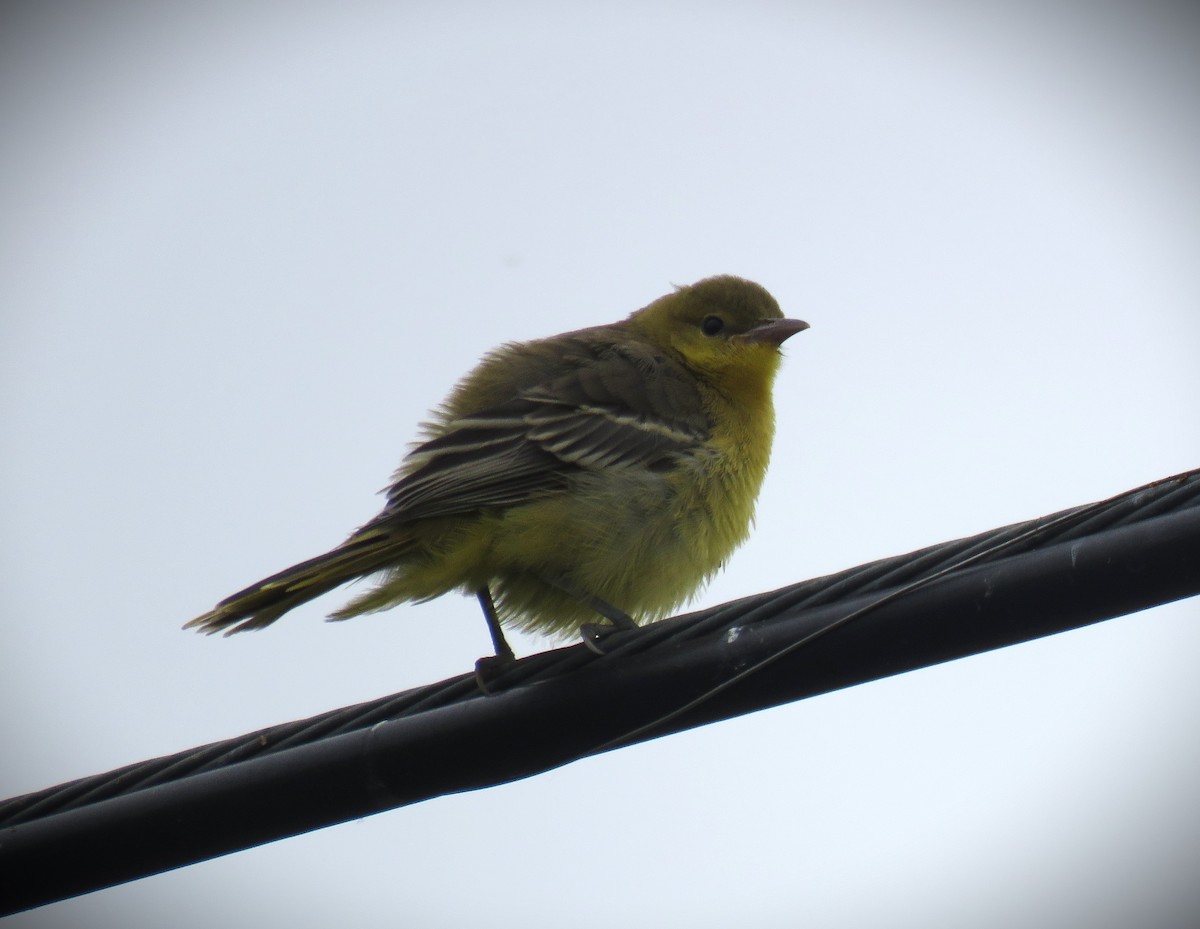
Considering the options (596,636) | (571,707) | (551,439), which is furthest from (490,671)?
(551,439)

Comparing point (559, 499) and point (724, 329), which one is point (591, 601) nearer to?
point (559, 499)

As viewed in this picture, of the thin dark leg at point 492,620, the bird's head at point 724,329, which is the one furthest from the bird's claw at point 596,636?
the bird's head at point 724,329

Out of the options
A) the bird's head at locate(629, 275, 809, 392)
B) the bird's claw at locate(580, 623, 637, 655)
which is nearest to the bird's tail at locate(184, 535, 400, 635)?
the bird's claw at locate(580, 623, 637, 655)

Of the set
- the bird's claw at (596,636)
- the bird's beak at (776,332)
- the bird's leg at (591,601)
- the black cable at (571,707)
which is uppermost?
the bird's beak at (776,332)

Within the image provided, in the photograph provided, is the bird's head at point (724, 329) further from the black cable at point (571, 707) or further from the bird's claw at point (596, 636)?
the black cable at point (571, 707)

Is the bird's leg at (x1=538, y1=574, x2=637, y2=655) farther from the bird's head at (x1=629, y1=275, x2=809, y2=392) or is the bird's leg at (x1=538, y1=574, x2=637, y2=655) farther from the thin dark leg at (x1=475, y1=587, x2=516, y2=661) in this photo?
the bird's head at (x1=629, y1=275, x2=809, y2=392)

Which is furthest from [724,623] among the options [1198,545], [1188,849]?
[1188,849]
